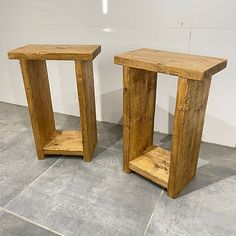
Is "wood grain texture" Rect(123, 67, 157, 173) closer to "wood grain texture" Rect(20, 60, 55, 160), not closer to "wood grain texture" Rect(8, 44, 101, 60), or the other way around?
"wood grain texture" Rect(8, 44, 101, 60)

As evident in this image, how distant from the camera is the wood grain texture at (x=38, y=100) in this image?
4.87ft

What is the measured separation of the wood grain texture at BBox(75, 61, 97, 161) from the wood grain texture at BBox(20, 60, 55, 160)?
313 millimetres

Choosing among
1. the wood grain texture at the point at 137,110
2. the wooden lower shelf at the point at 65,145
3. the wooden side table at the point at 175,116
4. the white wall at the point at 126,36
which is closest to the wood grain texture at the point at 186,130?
the wooden side table at the point at 175,116

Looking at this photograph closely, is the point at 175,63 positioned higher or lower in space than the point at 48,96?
higher

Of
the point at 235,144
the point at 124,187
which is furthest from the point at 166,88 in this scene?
the point at 124,187

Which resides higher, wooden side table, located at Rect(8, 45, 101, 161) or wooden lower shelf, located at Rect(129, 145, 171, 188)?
wooden side table, located at Rect(8, 45, 101, 161)

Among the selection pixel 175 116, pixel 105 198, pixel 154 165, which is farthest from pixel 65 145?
pixel 175 116

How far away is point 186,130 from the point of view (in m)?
1.19

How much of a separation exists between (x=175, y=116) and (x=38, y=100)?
0.94 m

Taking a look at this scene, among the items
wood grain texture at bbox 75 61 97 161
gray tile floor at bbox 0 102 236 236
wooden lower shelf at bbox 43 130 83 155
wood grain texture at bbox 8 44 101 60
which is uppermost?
wood grain texture at bbox 8 44 101 60

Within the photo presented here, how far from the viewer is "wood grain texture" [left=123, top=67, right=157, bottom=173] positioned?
1.34 metres

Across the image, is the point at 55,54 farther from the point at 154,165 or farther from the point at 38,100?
the point at 154,165

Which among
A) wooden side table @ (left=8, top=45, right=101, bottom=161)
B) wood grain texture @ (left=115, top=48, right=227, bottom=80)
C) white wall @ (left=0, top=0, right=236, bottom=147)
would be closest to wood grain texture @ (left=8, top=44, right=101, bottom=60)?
wooden side table @ (left=8, top=45, right=101, bottom=161)

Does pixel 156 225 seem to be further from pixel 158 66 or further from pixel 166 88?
pixel 166 88
